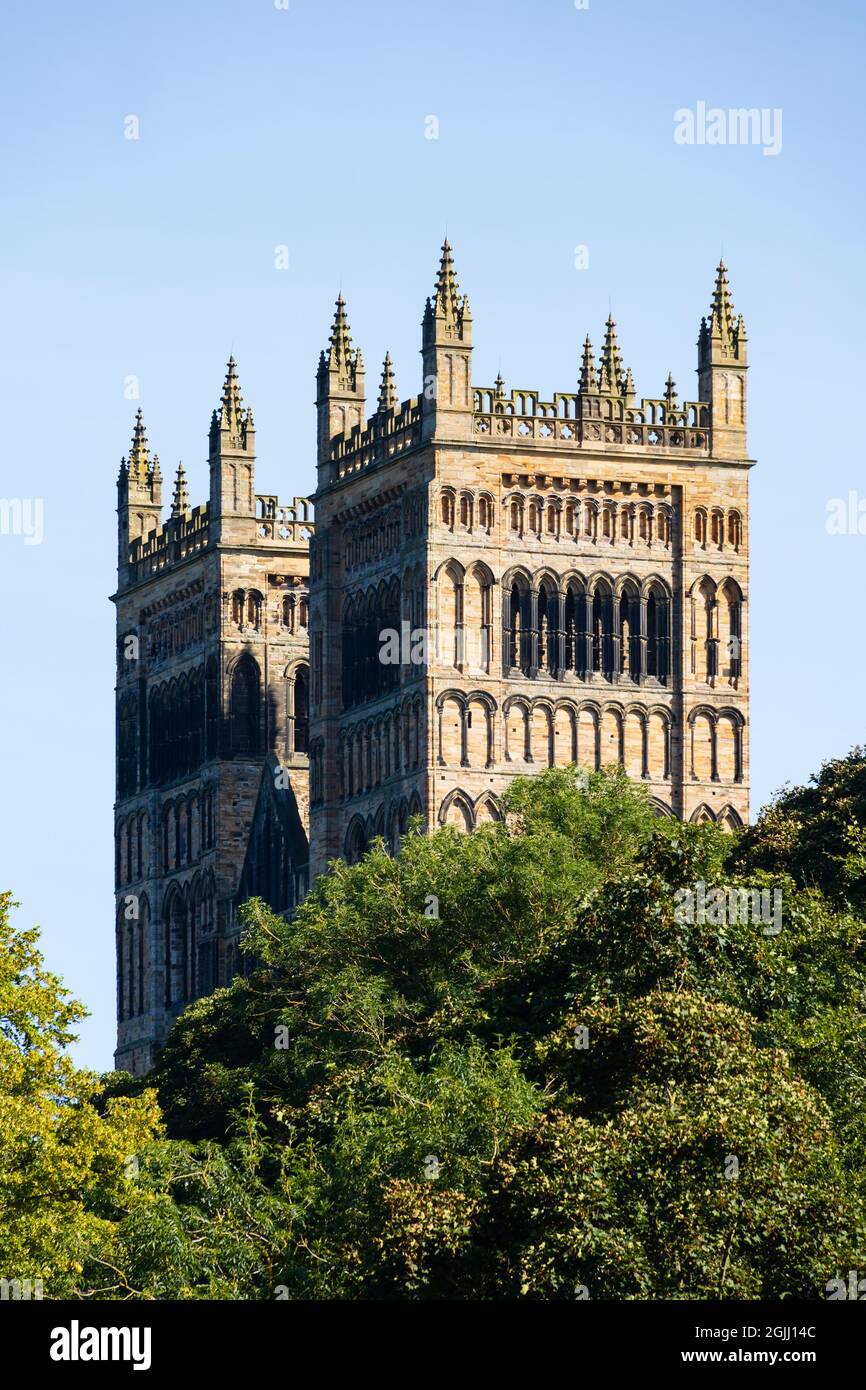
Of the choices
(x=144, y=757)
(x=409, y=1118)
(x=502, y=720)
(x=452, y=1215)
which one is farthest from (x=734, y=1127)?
(x=144, y=757)

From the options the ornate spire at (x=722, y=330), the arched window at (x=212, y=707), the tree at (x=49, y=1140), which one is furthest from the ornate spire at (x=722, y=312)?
the tree at (x=49, y=1140)

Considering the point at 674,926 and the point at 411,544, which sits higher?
the point at 411,544

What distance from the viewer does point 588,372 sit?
138125 millimetres

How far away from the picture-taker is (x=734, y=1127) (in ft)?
230

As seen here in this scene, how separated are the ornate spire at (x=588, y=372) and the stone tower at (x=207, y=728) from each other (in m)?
21.8

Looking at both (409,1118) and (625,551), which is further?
(625,551)

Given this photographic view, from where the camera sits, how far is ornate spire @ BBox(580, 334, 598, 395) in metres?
138

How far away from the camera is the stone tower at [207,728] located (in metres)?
158

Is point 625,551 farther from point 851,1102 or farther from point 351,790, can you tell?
point 851,1102

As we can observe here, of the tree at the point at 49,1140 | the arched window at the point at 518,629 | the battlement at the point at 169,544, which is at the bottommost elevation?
the tree at the point at 49,1140

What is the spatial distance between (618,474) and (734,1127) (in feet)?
226

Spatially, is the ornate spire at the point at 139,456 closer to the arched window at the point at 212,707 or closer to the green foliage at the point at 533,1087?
the arched window at the point at 212,707

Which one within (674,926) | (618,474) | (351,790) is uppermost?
(618,474)

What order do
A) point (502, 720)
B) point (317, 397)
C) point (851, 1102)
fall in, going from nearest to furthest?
point (851, 1102), point (502, 720), point (317, 397)
